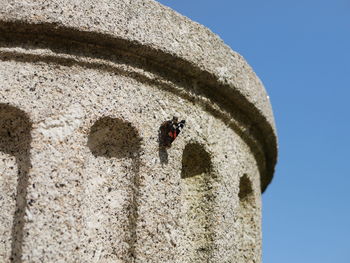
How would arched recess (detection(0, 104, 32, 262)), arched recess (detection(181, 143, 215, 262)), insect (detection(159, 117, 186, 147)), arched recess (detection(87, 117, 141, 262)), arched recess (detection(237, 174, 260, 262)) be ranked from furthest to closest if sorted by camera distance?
arched recess (detection(237, 174, 260, 262)) → arched recess (detection(181, 143, 215, 262)) → insect (detection(159, 117, 186, 147)) → arched recess (detection(87, 117, 141, 262)) → arched recess (detection(0, 104, 32, 262))

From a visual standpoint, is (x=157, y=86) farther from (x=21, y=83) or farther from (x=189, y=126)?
(x=21, y=83)

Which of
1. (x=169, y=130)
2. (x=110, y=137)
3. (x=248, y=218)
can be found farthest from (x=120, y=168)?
(x=248, y=218)

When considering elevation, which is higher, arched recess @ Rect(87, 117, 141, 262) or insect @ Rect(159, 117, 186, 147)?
insect @ Rect(159, 117, 186, 147)

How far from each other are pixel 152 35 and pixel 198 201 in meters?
0.87

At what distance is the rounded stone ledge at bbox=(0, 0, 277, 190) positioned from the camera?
9.27 feet

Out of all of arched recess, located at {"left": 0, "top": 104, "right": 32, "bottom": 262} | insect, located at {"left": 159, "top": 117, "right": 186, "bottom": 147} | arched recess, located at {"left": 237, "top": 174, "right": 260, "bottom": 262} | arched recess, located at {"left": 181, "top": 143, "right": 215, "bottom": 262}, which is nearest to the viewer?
arched recess, located at {"left": 0, "top": 104, "right": 32, "bottom": 262}

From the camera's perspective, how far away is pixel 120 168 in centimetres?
289

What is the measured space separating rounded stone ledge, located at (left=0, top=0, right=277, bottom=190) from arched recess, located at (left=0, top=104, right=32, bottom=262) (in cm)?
40

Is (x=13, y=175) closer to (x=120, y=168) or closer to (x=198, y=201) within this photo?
(x=120, y=168)

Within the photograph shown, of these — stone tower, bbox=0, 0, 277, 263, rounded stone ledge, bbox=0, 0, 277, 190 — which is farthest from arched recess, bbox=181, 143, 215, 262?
rounded stone ledge, bbox=0, 0, 277, 190

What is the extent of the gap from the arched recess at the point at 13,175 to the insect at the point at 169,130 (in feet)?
2.00

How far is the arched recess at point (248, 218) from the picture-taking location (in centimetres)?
362

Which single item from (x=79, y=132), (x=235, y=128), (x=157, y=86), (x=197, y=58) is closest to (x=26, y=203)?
(x=79, y=132)

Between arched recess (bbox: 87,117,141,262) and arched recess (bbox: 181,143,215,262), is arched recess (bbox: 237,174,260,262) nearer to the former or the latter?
arched recess (bbox: 181,143,215,262)
